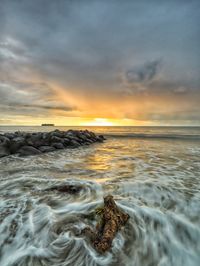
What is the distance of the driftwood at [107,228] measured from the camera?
2824mm

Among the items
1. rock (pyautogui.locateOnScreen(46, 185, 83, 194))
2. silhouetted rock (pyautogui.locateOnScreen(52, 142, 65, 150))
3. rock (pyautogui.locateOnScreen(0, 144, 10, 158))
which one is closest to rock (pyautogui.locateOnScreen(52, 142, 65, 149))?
silhouetted rock (pyautogui.locateOnScreen(52, 142, 65, 150))

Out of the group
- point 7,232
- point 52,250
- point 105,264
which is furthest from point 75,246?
point 7,232

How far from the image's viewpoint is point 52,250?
2787 millimetres

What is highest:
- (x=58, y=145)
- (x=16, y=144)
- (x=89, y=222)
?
(x=16, y=144)

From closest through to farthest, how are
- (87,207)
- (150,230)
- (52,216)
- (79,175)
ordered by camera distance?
(150,230) → (52,216) → (87,207) → (79,175)

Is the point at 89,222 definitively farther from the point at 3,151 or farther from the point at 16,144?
the point at 16,144

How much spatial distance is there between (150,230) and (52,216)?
1.98m

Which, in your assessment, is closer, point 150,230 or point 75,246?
point 75,246

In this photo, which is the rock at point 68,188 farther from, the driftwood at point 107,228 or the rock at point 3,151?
the rock at point 3,151

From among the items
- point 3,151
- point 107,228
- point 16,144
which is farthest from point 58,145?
point 107,228

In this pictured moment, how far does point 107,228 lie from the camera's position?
3.04 metres

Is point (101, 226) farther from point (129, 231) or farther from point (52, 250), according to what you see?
point (52, 250)

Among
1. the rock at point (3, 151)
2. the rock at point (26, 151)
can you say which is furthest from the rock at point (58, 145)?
the rock at point (3, 151)

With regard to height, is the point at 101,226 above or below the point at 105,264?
above
